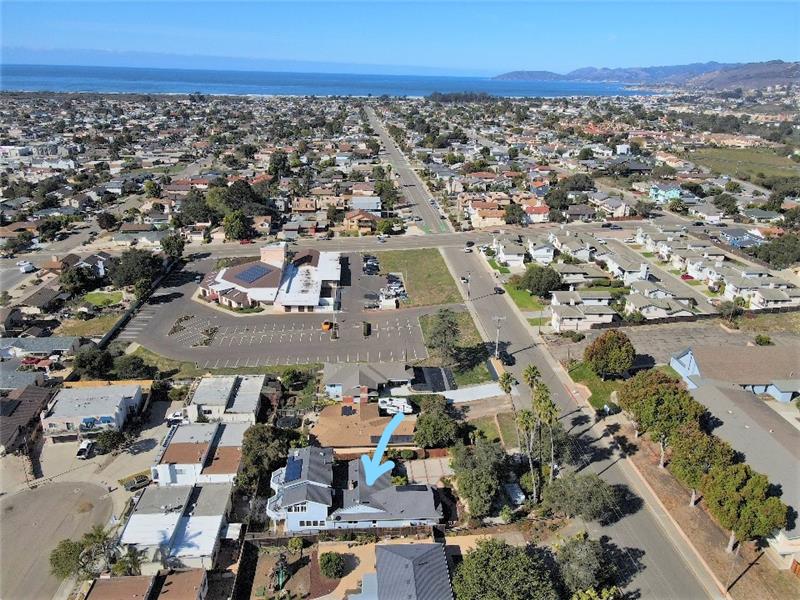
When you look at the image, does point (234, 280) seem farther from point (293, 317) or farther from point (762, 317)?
point (762, 317)

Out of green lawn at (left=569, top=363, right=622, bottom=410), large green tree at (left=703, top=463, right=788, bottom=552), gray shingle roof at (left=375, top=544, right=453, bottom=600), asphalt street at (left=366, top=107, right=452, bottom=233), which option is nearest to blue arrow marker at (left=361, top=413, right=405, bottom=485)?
gray shingle roof at (left=375, top=544, right=453, bottom=600)

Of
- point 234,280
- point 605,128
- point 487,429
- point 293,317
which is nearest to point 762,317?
point 487,429

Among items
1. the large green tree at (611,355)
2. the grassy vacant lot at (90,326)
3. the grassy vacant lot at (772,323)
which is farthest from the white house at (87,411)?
the grassy vacant lot at (772,323)

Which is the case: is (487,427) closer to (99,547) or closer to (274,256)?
(99,547)

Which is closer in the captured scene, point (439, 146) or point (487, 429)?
point (487, 429)

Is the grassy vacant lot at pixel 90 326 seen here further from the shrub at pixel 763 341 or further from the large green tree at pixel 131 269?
the shrub at pixel 763 341

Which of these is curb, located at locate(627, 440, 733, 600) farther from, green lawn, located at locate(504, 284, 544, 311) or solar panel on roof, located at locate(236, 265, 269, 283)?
solar panel on roof, located at locate(236, 265, 269, 283)
